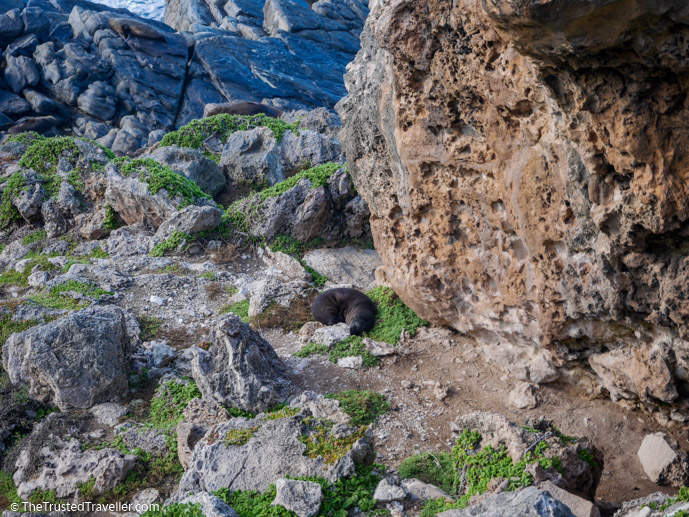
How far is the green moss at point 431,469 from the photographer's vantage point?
607 cm

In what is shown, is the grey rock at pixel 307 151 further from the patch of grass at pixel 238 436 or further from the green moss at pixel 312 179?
the patch of grass at pixel 238 436

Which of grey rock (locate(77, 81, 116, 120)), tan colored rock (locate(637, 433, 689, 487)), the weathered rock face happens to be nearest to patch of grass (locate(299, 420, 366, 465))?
the weathered rock face

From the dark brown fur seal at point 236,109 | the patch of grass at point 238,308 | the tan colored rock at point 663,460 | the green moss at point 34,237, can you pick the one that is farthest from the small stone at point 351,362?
the dark brown fur seal at point 236,109

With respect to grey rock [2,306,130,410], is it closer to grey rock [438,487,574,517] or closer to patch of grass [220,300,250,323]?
patch of grass [220,300,250,323]

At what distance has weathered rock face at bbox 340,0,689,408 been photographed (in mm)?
4074

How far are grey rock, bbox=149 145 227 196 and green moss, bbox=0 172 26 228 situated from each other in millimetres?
3574

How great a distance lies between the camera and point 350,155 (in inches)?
363

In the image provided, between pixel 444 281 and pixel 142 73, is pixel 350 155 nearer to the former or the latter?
pixel 444 281

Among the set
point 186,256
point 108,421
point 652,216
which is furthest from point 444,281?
point 186,256

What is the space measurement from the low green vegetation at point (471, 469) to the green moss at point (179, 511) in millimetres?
2040

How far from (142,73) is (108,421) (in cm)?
2898

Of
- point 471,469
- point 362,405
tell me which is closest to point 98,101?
point 362,405

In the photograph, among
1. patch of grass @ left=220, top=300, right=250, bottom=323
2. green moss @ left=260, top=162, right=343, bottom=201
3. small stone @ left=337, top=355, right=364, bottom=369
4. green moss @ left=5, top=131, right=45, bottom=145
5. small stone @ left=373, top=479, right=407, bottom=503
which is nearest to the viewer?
small stone @ left=373, top=479, right=407, bottom=503

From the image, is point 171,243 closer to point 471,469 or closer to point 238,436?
point 238,436
